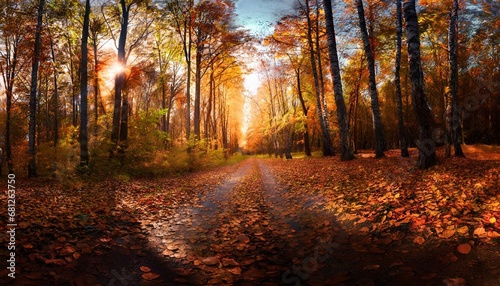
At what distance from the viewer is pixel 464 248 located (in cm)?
300

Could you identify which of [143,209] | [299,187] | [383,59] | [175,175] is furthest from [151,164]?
[383,59]

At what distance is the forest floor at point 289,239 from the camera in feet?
9.57

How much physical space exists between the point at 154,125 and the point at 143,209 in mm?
8714

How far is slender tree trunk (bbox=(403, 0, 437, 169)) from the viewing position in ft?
22.8

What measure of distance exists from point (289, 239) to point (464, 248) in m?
2.26

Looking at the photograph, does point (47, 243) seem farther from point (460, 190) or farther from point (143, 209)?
point (460, 190)

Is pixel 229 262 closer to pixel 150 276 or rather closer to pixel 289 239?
pixel 150 276

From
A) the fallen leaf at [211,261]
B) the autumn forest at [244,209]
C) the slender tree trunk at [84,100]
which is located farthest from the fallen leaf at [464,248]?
the slender tree trunk at [84,100]

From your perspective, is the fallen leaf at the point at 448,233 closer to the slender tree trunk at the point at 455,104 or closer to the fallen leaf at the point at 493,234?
the fallen leaf at the point at 493,234

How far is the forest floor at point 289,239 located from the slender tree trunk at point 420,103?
643 mm

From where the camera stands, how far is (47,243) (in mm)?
3680

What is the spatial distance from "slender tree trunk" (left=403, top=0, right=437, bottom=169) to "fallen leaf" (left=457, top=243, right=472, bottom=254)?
14.8 feet

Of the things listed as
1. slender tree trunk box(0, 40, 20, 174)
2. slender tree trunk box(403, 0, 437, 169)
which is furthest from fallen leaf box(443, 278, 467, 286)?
slender tree trunk box(0, 40, 20, 174)

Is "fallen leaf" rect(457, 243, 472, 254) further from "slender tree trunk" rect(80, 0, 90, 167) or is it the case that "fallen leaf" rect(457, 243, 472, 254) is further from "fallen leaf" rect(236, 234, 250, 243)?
"slender tree trunk" rect(80, 0, 90, 167)
